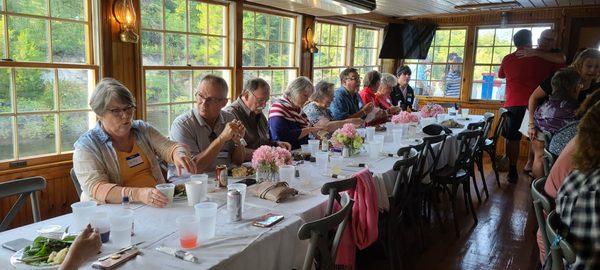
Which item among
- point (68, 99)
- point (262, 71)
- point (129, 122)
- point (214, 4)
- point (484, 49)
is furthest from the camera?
point (484, 49)

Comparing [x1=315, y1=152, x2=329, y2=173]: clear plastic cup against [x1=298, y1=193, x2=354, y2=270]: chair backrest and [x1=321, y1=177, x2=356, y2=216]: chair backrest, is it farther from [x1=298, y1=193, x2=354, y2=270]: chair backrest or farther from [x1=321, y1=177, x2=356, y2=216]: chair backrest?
[x1=298, y1=193, x2=354, y2=270]: chair backrest

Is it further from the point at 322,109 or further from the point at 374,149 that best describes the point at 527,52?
the point at 374,149

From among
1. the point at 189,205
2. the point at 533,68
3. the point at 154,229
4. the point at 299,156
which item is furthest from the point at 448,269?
the point at 533,68

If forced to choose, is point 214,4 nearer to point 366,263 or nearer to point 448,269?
point 366,263

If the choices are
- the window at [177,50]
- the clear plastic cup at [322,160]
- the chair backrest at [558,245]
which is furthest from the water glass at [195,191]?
the window at [177,50]

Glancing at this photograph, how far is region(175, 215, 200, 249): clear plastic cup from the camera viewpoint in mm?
1496

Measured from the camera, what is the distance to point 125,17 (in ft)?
11.4

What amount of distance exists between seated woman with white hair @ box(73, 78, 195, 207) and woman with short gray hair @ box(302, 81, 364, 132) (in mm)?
2054

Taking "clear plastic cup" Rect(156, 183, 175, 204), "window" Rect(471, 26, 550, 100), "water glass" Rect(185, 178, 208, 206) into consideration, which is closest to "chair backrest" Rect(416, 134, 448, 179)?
"water glass" Rect(185, 178, 208, 206)

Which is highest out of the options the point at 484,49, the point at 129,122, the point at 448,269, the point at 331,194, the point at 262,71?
the point at 484,49

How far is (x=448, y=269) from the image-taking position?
9.97ft

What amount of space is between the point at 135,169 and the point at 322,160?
1103mm

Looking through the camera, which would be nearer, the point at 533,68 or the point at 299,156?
the point at 299,156

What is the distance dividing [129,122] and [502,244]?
300 cm
